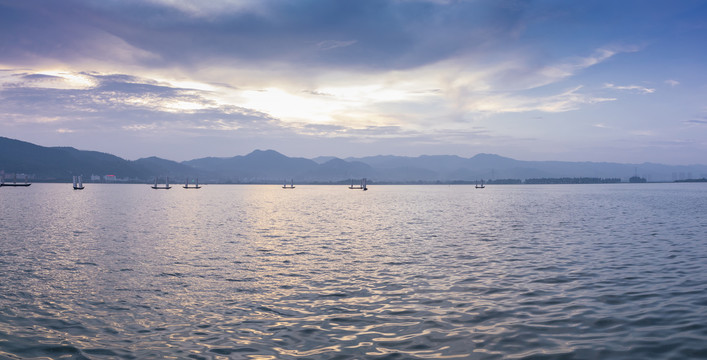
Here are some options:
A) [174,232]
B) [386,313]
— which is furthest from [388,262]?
[174,232]

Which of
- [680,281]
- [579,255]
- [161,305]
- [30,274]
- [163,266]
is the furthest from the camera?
[579,255]

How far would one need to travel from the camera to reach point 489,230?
4700 cm

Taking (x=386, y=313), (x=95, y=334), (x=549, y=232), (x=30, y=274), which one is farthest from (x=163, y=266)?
(x=549, y=232)

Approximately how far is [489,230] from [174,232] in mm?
34700

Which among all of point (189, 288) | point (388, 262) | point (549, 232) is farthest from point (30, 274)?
point (549, 232)

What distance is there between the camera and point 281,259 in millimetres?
29469

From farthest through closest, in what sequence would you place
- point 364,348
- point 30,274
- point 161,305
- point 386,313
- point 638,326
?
point 30,274, point 161,305, point 386,313, point 638,326, point 364,348

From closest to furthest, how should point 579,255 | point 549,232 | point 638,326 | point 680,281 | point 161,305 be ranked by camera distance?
point 638,326, point 161,305, point 680,281, point 579,255, point 549,232

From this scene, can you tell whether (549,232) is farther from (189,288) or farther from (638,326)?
(189,288)

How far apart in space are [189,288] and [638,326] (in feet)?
62.3

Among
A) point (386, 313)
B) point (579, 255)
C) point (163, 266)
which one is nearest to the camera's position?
point (386, 313)

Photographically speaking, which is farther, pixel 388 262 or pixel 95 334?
pixel 388 262

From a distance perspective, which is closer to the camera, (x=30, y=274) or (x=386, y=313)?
(x=386, y=313)

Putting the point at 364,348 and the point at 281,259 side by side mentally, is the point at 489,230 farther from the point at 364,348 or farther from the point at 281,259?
the point at 364,348
